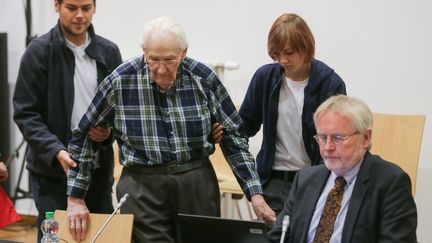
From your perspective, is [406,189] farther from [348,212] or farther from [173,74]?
[173,74]

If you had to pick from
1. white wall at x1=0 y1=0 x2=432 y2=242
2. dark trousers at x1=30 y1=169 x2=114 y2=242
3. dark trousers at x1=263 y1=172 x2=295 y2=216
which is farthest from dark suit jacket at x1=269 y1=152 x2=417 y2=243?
white wall at x1=0 y1=0 x2=432 y2=242

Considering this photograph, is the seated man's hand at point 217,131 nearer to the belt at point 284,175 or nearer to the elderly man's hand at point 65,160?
the belt at point 284,175

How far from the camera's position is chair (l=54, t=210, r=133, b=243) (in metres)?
2.59

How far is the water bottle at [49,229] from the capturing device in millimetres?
2475

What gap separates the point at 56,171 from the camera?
3.01m

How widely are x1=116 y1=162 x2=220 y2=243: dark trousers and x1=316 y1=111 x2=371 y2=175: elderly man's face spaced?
0.59 m

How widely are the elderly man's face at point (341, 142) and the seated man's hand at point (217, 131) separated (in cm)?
54

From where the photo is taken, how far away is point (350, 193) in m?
2.29

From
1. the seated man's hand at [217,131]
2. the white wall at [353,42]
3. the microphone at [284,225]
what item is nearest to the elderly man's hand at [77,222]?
the seated man's hand at [217,131]

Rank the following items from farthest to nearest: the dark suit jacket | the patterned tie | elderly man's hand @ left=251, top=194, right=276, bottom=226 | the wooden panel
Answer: the wooden panel
elderly man's hand @ left=251, top=194, right=276, bottom=226
the patterned tie
the dark suit jacket

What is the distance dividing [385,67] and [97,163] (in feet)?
7.02

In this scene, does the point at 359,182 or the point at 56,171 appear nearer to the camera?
the point at 359,182

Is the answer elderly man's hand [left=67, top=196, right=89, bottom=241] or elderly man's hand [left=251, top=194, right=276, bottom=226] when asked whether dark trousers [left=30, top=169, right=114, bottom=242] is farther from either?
elderly man's hand [left=251, top=194, right=276, bottom=226]

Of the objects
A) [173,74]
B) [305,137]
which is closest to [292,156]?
[305,137]
